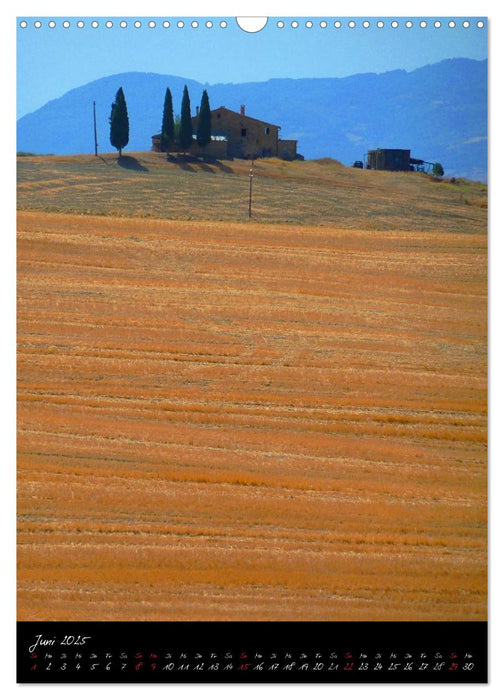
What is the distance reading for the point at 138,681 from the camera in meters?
4.30

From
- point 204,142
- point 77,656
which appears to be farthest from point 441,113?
point 77,656

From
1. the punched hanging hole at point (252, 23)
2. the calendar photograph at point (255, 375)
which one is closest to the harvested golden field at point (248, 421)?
the calendar photograph at point (255, 375)

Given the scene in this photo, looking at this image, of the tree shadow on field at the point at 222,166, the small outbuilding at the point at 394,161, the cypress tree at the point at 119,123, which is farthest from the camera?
the tree shadow on field at the point at 222,166

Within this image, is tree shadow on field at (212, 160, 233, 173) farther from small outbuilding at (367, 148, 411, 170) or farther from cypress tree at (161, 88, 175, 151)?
small outbuilding at (367, 148, 411, 170)

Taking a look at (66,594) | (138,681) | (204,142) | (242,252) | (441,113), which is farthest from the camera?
(242,252)

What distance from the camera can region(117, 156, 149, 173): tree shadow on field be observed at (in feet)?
17.1

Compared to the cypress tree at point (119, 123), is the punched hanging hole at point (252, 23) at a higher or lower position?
higher

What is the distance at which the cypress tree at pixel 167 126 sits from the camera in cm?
487

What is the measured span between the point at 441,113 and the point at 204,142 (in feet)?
4.49

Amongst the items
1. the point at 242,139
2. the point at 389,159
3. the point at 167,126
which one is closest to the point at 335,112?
the point at 389,159

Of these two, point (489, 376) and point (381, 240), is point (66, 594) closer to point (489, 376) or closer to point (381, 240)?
point (489, 376)

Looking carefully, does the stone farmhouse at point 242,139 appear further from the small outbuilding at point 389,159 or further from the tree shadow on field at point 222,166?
the small outbuilding at point 389,159

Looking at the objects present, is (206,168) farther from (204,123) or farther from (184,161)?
(204,123)

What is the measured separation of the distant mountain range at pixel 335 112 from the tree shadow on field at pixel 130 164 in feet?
0.35
